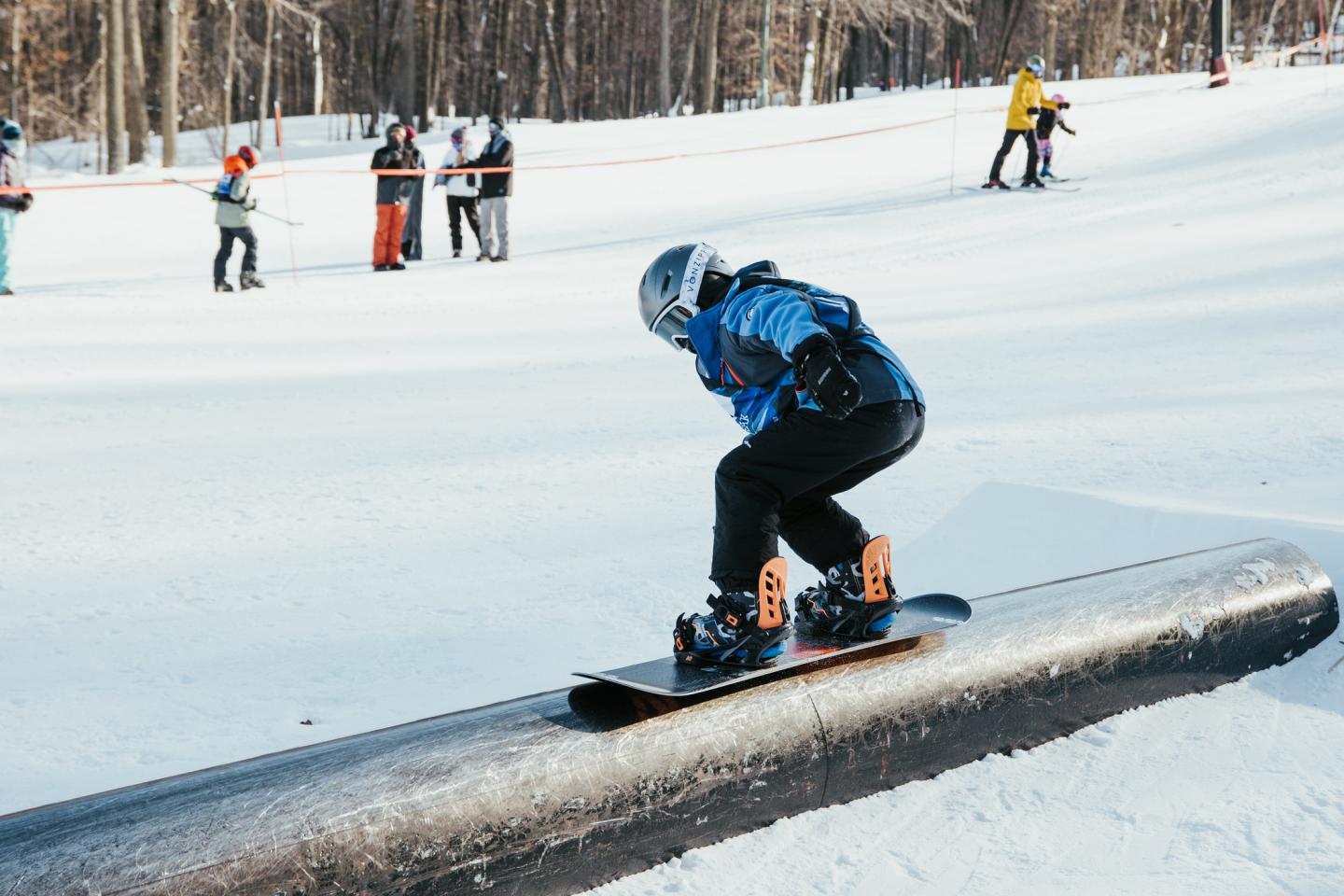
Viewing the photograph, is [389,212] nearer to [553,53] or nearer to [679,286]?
[679,286]

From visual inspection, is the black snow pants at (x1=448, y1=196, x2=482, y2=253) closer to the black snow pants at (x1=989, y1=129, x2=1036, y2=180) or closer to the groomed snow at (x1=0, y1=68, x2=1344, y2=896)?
the groomed snow at (x1=0, y1=68, x2=1344, y2=896)

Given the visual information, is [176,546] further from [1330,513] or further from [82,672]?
[1330,513]

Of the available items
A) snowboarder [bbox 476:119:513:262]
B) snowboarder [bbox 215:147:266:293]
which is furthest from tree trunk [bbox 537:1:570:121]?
snowboarder [bbox 215:147:266:293]

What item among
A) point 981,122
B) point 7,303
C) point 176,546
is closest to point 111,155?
point 7,303

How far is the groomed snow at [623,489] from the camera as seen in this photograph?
3457mm

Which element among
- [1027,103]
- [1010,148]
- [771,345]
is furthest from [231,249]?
[771,345]

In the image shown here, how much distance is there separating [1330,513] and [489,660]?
3.69 meters

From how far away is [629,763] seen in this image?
2996 mm

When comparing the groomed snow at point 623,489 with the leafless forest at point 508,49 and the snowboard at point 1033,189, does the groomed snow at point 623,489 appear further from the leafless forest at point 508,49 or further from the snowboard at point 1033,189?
the leafless forest at point 508,49

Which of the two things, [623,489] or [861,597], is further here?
[623,489]

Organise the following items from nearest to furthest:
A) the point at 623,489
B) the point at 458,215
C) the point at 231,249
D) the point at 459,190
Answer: the point at 623,489, the point at 231,249, the point at 459,190, the point at 458,215

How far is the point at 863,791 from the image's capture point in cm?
343

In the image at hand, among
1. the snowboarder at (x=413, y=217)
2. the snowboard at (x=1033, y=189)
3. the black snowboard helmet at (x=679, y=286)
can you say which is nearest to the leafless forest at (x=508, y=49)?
the snowboarder at (x=413, y=217)

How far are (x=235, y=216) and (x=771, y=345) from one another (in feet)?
39.0
